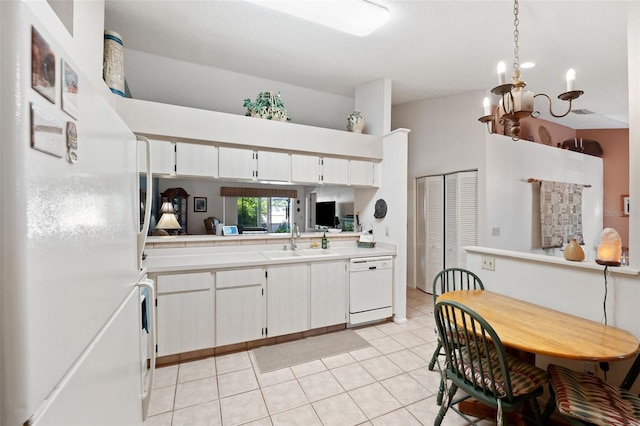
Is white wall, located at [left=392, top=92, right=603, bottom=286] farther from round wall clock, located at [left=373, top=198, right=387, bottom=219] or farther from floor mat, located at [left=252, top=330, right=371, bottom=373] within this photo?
floor mat, located at [left=252, top=330, right=371, bottom=373]

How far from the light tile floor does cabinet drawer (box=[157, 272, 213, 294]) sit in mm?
699

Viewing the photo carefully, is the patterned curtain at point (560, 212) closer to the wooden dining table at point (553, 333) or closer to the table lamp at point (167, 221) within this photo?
the wooden dining table at point (553, 333)

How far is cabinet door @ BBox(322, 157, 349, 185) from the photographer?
138 inches

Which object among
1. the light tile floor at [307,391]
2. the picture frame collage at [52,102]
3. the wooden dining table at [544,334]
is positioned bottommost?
the light tile floor at [307,391]

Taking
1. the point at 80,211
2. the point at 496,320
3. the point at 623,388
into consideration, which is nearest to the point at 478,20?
the point at 496,320

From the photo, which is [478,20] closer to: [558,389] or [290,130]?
[290,130]

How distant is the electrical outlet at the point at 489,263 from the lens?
8.03ft

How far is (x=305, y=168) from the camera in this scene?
3408mm

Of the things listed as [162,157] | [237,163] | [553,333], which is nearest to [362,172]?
[237,163]

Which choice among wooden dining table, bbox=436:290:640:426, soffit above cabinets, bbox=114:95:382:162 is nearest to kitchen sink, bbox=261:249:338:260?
soffit above cabinets, bbox=114:95:382:162

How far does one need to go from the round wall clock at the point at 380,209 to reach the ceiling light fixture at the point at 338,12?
6.54ft

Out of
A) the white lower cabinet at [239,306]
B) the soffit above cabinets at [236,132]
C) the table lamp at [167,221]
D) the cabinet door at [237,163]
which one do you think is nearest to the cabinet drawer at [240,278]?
the white lower cabinet at [239,306]

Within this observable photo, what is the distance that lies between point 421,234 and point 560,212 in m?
2.41

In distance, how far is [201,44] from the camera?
2.90m
